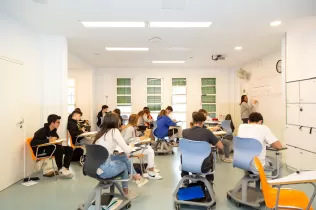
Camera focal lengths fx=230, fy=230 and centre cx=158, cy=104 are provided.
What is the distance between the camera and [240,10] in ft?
12.1

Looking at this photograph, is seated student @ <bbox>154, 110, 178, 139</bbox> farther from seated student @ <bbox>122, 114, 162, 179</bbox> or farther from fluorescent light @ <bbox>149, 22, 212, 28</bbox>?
fluorescent light @ <bbox>149, 22, 212, 28</bbox>

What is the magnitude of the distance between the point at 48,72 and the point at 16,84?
1017 millimetres

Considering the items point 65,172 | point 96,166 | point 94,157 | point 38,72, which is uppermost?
point 38,72

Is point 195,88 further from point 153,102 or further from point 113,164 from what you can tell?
point 113,164

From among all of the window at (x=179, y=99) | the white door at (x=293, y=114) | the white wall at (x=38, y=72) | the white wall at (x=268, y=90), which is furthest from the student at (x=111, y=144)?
the window at (x=179, y=99)

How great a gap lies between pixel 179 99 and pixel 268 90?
12.1 feet

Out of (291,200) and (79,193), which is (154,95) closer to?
(79,193)

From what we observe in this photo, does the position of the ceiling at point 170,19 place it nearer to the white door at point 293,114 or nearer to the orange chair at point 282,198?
the white door at point 293,114

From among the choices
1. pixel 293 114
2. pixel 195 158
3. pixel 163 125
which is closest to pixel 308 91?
pixel 293 114

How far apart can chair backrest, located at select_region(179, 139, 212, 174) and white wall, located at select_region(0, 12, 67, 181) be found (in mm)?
3145

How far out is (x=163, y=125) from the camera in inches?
249

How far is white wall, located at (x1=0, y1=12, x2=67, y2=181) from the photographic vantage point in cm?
420

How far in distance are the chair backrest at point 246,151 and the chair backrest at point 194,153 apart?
50cm

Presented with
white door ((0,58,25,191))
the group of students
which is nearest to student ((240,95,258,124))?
the group of students
